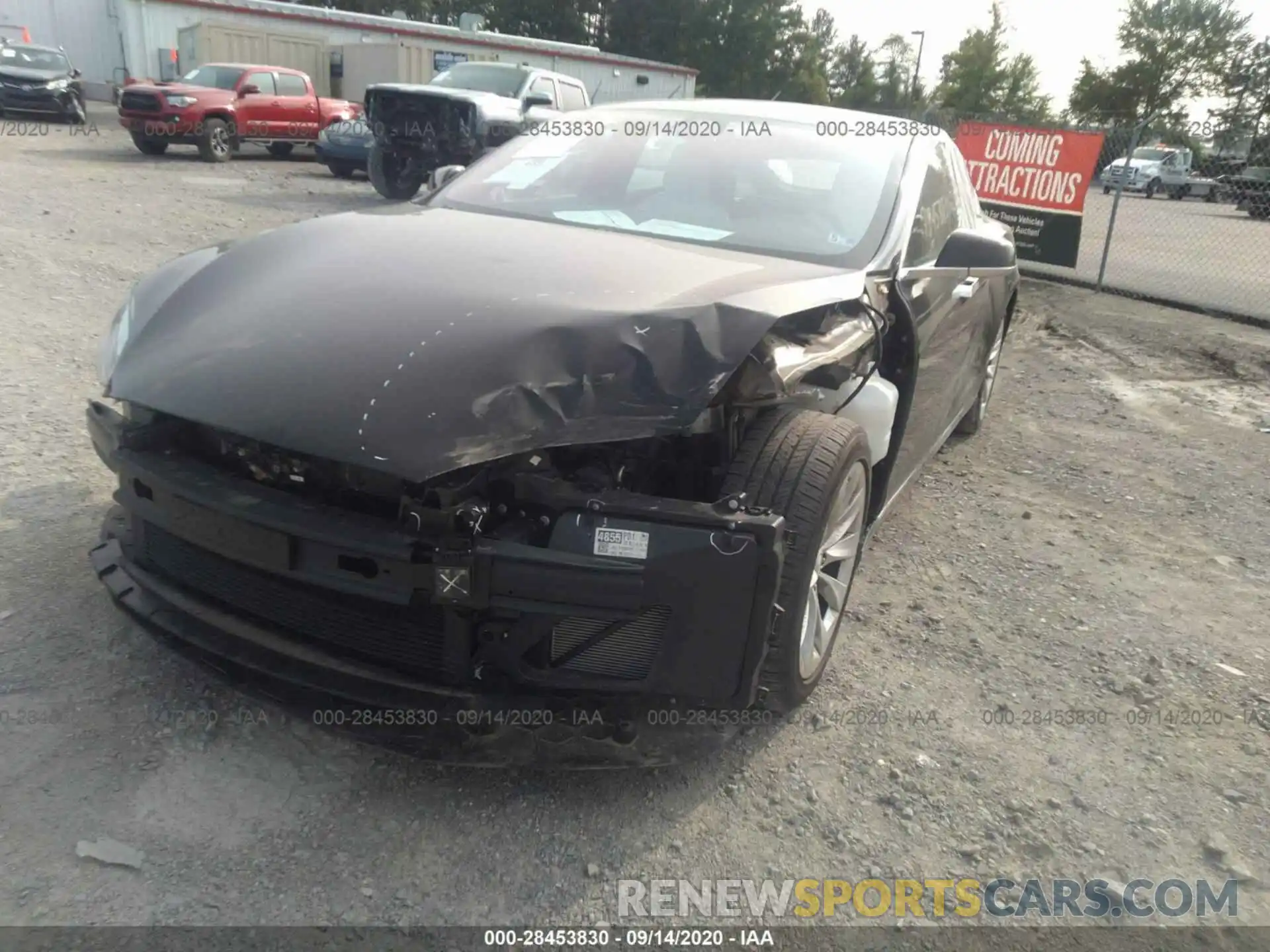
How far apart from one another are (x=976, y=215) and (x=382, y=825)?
159 inches

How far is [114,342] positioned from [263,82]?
52.8 ft

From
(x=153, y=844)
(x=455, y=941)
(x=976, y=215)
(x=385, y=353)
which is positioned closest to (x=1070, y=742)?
(x=455, y=941)

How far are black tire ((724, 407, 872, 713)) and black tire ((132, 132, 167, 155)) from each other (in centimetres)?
1588

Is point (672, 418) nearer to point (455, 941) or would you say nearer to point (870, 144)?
point (455, 941)

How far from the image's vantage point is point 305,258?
274cm

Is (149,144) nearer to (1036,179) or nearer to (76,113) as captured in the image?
(76,113)

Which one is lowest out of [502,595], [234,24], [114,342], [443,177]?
[502,595]

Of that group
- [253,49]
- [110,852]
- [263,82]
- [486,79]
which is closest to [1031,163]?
[486,79]

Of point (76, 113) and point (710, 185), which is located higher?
point (710, 185)

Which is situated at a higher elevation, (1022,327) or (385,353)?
(385,353)

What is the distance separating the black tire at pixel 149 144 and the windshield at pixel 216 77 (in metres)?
1.34

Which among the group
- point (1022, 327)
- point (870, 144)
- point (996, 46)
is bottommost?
point (1022, 327)

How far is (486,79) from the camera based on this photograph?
13.1m

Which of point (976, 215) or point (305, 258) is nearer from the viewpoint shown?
point (305, 258)
